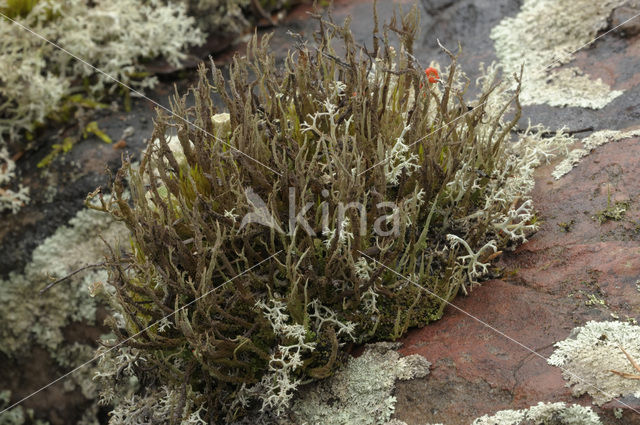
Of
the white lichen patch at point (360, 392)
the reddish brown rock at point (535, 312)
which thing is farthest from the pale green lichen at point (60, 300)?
the reddish brown rock at point (535, 312)

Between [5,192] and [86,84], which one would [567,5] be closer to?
[86,84]

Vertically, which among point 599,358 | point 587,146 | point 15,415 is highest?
point 587,146

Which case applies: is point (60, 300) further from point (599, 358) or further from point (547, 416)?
point (599, 358)

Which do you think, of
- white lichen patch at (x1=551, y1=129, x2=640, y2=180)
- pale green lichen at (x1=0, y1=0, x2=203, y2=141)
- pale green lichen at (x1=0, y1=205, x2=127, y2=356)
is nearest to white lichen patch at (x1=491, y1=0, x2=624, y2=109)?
white lichen patch at (x1=551, y1=129, x2=640, y2=180)

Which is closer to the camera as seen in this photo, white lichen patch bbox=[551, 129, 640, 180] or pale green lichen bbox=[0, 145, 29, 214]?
white lichen patch bbox=[551, 129, 640, 180]

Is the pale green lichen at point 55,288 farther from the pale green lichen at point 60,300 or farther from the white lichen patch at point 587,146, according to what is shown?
the white lichen patch at point 587,146

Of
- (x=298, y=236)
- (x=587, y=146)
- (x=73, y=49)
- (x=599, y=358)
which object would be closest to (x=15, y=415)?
(x=73, y=49)

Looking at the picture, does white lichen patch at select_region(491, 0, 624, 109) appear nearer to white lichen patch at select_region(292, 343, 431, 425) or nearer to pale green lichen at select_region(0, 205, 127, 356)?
white lichen patch at select_region(292, 343, 431, 425)
